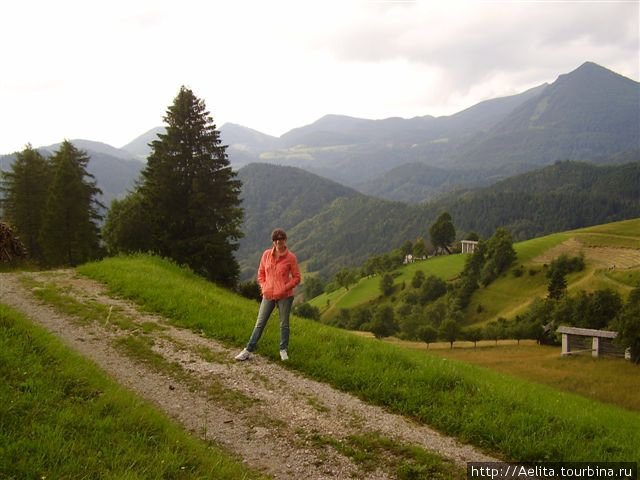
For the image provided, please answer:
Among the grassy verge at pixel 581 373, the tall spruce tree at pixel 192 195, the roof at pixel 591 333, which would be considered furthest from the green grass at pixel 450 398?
the roof at pixel 591 333

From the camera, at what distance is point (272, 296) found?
1004 centimetres

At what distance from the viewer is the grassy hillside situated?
10119 cm

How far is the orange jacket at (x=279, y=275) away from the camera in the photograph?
1004cm

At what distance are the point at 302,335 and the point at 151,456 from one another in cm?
638

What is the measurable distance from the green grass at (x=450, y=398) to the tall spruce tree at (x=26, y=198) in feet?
97.0

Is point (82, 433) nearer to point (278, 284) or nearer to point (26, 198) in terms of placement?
point (278, 284)

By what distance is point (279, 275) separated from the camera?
10117 mm

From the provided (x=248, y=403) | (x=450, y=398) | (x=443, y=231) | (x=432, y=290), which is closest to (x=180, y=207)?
(x=248, y=403)

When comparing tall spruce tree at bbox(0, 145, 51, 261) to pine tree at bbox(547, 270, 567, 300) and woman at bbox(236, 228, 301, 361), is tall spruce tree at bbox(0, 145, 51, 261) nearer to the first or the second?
woman at bbox(236, 228, 301, 361)

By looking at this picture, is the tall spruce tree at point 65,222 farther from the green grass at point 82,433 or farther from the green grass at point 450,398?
the green grass at point 82,433

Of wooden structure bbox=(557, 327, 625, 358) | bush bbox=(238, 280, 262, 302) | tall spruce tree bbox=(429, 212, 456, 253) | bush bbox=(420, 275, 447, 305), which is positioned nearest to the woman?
bush bbox=(238, 280, 262, 302)

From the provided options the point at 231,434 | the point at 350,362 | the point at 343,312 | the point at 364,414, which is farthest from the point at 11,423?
the point at 343,312

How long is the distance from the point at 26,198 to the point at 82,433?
3748cm

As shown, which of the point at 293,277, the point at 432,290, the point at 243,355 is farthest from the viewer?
the point at 432,290
